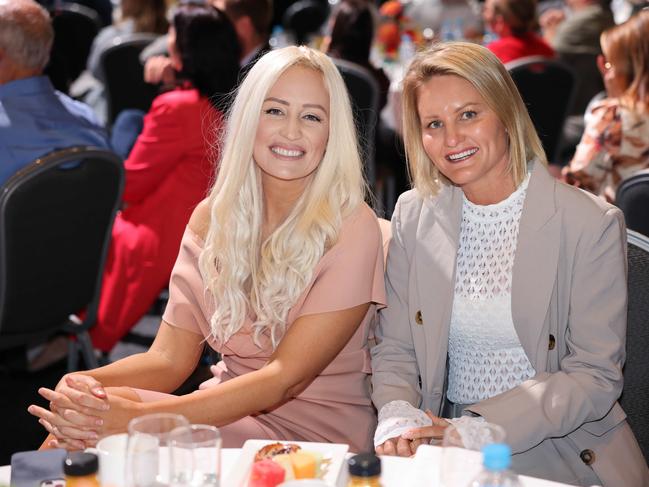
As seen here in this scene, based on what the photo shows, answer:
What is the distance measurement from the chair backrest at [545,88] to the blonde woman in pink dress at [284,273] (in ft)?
9.39

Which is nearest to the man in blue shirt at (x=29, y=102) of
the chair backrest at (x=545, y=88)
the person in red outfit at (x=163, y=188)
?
the person in red outfit at (x=163, y=188)

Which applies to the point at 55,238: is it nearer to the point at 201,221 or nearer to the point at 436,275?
the point at 201,221

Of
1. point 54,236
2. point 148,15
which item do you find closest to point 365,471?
point 54,236

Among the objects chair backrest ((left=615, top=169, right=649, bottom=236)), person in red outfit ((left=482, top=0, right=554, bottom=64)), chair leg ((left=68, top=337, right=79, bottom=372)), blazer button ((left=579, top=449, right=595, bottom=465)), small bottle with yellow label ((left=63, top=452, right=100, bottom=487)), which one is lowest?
chair leg ((left=68, top=337, right=79, bottom=372))

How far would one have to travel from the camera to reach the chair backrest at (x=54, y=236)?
3.10 meters

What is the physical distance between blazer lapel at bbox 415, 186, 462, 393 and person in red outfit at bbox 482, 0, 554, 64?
3395mm

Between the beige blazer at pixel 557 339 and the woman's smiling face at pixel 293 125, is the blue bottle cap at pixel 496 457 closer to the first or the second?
the beige blazer at pixel 557 339

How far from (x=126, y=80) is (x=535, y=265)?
417cm

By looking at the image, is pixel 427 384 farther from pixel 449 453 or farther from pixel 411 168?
pixel 449 453

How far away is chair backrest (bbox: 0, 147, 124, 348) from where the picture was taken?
310 centimetres

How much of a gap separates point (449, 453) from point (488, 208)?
3.29ft

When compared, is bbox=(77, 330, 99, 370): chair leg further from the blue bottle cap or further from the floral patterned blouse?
the blue bottle cap

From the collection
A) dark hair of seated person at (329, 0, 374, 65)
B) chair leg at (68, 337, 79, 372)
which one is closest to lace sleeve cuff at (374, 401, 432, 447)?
chair leg at (68, 337, 79, 372)

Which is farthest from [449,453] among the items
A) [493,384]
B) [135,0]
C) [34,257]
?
[135,0]
